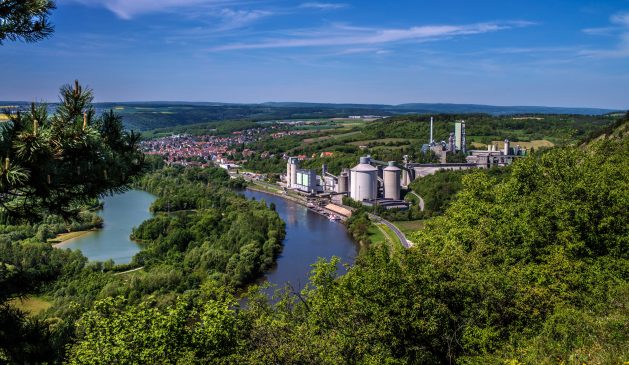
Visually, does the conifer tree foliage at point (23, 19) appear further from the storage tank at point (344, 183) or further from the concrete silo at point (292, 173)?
the concrete silo at point (292, 173)

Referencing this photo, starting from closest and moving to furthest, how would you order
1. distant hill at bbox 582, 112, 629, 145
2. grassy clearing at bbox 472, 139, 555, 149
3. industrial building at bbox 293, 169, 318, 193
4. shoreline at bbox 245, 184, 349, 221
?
distant hill at bbox 582, 112, 629, 145 < shoreline at bbox 245, 184, 349, 221 < industrial building at bbox 293, 169, 318, 193 < grassy clearing at bbox 472, 139, 555, 149

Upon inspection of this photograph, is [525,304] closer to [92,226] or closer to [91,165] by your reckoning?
[91,165]

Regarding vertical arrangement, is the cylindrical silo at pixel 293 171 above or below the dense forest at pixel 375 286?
below

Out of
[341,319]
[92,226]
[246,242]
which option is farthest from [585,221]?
[92,226]

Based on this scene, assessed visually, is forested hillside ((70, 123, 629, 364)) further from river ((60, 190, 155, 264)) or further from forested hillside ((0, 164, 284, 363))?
river ((60, 190, 155, 264))

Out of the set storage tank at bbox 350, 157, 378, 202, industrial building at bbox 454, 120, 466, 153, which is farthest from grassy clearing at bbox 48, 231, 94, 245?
industrial building at bbox 454, 120, 466, 153

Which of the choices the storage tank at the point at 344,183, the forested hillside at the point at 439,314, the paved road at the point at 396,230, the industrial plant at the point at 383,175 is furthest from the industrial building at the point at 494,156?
the forested hillside at the point at 439,314
